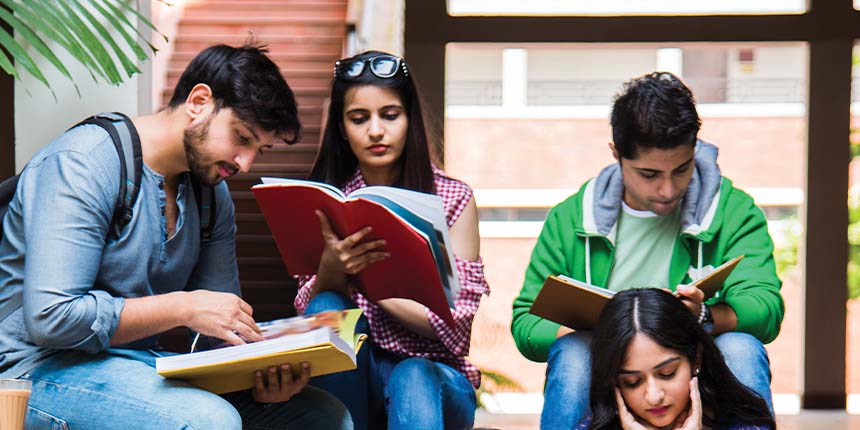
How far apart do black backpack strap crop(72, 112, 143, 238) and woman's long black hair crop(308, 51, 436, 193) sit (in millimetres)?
599

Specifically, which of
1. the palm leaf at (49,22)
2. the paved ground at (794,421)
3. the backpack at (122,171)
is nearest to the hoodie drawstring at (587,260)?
the backpack at (122,171)

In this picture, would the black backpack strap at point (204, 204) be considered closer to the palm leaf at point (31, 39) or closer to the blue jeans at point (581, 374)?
the palm leaf at point (31, 39)

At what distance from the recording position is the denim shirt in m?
1.54

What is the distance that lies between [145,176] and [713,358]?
42.2 inches

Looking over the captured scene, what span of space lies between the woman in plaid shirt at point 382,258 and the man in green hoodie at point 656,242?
0.17 meters

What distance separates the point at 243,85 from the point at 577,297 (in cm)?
71

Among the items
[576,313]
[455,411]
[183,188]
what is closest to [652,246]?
[576,313]

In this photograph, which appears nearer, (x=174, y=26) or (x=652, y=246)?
(x=652, y=246)

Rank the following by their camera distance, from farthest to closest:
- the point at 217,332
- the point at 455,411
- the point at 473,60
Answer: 1. the point at 473,60
2. the point at 455,411
3. the point at 217,332

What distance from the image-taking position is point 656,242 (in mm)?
2195

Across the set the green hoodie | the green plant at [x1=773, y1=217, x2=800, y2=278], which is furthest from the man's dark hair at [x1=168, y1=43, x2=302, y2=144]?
the green plant at [x1=773, y1=217, x2=800, y2=278]

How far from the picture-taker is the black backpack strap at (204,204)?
1910 mm

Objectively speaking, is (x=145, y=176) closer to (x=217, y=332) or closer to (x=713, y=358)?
(x=217, y=332)

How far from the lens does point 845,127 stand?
4281 millimetres
